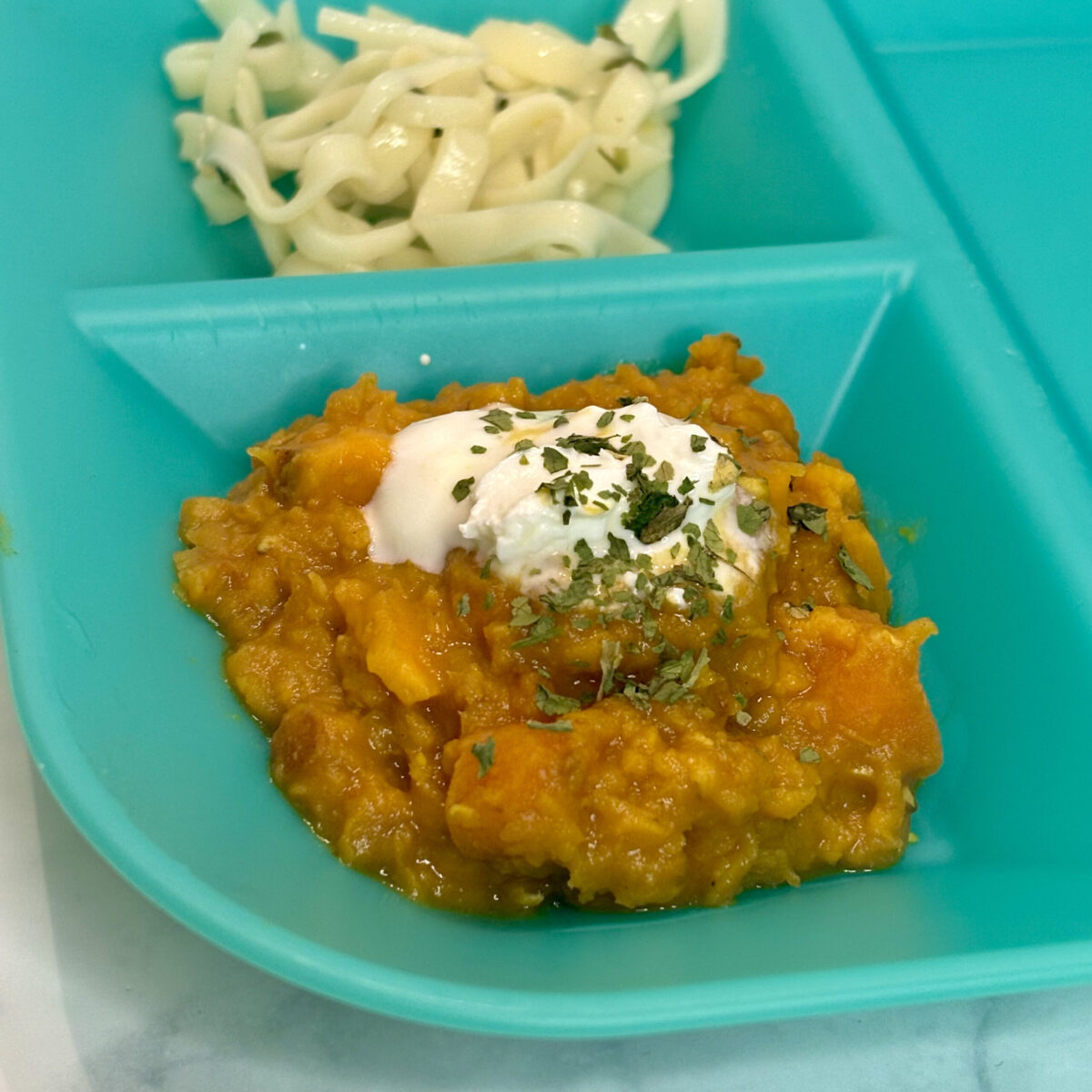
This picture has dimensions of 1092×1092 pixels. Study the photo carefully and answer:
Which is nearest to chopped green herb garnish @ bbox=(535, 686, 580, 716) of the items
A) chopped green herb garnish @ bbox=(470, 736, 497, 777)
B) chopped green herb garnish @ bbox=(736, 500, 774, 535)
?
chopped green herb garnish @ bbox=(470, 736, 497, 777)

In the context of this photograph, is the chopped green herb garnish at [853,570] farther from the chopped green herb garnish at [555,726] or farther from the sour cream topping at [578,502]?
the chopped green herb garnish at [555,726]

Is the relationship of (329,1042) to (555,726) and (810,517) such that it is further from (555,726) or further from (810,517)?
(810,517)

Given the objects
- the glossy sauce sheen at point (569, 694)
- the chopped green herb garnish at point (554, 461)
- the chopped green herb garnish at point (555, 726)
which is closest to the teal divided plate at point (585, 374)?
the glossy sauce sheen at point (569, 694)

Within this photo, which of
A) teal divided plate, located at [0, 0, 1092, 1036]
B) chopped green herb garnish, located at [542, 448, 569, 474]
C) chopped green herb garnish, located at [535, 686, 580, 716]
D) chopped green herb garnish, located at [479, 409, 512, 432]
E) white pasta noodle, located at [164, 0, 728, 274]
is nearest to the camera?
teal divided plate, located at [0, 0, 1092, 1036]

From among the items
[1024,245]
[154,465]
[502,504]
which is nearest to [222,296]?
[154,465]

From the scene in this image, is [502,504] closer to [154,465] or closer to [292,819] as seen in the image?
[292,819]

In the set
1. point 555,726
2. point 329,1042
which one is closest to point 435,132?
point 555,726

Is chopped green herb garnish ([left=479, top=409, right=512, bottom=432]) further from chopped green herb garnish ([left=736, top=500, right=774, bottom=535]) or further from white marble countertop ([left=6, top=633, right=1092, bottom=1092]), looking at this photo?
white marble countertop ([left=6, top=633, right=1092, bottom=1092])

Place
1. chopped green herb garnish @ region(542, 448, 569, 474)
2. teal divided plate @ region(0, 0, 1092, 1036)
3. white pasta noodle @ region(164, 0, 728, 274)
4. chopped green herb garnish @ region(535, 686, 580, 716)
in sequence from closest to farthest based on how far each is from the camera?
teal divided plate @ region(0, 0, 1092, 1036) → chopped green herb garnish @ region(535, 686, 580, 716) → chopped green herb garnish @ region(542, 448, 569, 474) → white pasta noodle @ region(164, 0, 728, 274)
